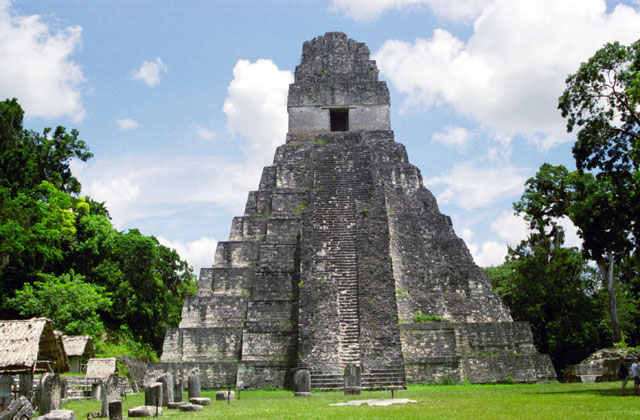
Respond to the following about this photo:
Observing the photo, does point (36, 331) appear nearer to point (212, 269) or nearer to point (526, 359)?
point (212, 269)

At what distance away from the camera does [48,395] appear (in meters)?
8.83

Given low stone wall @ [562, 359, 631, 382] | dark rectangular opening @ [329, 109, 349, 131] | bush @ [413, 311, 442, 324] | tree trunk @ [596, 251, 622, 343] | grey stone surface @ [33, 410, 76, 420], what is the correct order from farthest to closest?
dark rectangular opening @ [329, 109, 349, 131]
tree trunk @ [596, 251, 622, 343]
bush @ [413, 311, 442, 324]
low stone wall @ [562, 359, 631, 382]
grey stone surface @ [33, 410, 76, 420]

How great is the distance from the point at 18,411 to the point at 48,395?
0.94 meters

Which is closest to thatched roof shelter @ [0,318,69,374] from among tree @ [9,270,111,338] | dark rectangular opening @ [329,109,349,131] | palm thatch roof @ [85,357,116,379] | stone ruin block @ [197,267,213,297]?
palm thatch roof @ [85,357,116,379]

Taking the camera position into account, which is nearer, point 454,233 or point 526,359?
point 526,359

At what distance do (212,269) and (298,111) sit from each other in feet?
27.8

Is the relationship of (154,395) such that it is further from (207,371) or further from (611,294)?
(611,294)

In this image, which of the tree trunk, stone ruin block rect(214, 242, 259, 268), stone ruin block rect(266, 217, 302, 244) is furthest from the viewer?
the tree trunk

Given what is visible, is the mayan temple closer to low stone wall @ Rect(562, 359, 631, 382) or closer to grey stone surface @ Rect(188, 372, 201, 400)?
low stone wall @ Rect(562, 359, 631, 382)

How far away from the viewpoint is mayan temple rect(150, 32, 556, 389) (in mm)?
14250

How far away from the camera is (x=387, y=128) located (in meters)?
22.8

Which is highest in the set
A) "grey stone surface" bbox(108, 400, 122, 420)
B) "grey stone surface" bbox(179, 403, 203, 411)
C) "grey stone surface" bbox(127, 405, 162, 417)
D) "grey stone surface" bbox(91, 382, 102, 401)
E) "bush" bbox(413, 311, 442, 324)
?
"bush" bbox(413, 311, 442, 324)

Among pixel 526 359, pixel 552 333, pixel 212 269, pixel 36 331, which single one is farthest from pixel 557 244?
pixel 36 331

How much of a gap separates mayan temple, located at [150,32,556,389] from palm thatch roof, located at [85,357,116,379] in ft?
5.70
